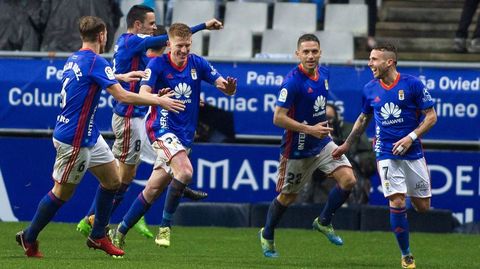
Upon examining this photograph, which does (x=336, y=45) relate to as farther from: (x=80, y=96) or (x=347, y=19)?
(x=80, y=96)

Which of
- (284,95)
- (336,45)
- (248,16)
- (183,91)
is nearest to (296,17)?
(248,16)

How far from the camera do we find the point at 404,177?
13625 mm

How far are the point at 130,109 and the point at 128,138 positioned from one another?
327mm

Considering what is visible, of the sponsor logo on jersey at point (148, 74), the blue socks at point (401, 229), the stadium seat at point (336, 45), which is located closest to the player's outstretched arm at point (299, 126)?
the blue socks at point (401, 229)

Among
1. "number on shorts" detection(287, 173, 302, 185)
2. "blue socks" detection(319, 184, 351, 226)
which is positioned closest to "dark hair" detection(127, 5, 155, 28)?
"number on shorts" detection(287, 173, 302, 185)

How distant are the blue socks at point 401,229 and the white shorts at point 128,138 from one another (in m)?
3.66

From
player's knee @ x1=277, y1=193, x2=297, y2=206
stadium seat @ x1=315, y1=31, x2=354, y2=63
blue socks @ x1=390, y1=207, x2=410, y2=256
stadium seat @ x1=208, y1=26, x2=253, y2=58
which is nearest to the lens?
blue socks @ x1=390, y1=207, x2=410, y2=256

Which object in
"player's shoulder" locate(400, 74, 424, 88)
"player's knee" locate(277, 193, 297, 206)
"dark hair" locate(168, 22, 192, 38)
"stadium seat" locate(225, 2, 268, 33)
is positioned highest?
"dark hair" locate(168, 22, 192, 38)

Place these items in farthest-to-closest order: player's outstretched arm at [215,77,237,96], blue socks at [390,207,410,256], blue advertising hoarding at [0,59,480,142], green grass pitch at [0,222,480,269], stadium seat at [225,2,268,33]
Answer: stadium seat at [225,2,268,33] → blue advertising hoarding at [0,59,480,142] → player's outstretched arm at [215,77,237,96] → blue socks at [390,207,410,256] → green grass pitch at [0,222,480,269]

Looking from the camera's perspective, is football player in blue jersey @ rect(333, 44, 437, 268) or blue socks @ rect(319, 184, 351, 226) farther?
blue socks @ rect(319, 184, 351, 226)

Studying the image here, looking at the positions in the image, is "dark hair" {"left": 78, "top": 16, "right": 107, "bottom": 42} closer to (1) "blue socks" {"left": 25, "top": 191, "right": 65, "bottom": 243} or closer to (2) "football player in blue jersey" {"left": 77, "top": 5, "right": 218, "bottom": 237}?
(1) "blue socks" {"left": 25, "top": 191, "right": 65, "bottom": 243}

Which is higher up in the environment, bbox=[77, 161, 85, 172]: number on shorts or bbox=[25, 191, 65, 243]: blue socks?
bbox=[77, 161, 85, 172]: number on shorts

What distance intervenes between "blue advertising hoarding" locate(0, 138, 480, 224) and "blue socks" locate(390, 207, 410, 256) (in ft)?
17.5

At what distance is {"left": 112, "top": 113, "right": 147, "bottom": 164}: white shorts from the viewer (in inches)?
626
